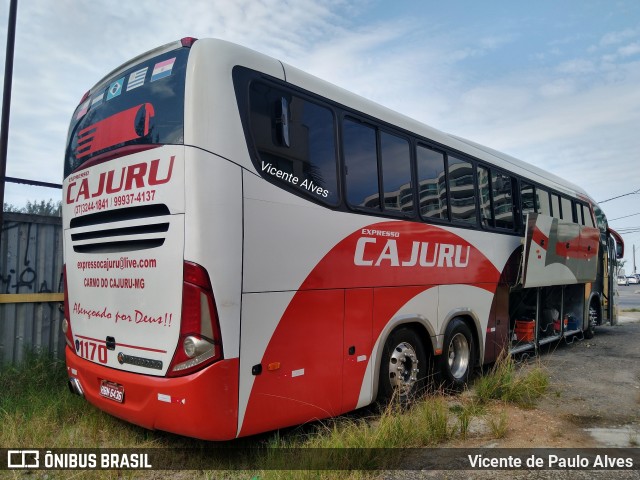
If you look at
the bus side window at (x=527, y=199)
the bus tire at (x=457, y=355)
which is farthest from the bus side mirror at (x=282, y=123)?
the bus side window at (x=527, y=199)

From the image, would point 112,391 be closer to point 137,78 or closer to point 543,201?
point 137,78

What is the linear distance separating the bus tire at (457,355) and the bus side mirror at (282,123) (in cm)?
335

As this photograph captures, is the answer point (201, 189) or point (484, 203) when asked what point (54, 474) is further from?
point (484, 203)

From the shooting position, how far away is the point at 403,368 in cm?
556

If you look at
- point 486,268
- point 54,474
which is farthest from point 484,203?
point 54,474

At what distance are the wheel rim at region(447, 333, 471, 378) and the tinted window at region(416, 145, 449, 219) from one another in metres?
1.70

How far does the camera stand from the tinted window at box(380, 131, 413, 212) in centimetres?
541

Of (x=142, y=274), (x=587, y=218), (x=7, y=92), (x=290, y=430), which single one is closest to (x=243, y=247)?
(x=142, y=274)

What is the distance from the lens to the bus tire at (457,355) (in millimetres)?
6242

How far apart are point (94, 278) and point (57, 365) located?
87.6 inches

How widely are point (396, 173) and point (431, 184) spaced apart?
0.76 meters

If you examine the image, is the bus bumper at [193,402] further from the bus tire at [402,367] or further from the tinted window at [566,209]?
the tinted window at [566,209]

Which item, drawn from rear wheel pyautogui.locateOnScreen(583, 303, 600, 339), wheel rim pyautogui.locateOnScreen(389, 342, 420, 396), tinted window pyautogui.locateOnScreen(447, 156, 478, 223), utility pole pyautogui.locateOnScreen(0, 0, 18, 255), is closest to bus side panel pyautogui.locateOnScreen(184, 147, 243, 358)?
wheel rim pyautogui.locateOnScreen(389, 342, 420, 396)

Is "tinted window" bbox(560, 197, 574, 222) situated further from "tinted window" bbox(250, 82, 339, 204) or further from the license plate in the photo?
A: the license plate
